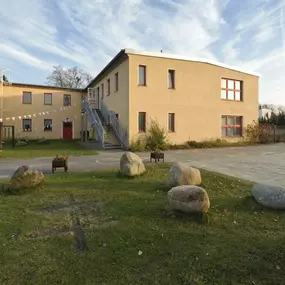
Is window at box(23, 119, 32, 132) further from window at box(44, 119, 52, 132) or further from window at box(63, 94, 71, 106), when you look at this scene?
window at box(63, 94, 71, 106)

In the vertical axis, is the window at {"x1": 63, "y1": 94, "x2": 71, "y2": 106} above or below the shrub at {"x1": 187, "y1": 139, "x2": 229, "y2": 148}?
above

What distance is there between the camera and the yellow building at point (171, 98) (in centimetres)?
1927

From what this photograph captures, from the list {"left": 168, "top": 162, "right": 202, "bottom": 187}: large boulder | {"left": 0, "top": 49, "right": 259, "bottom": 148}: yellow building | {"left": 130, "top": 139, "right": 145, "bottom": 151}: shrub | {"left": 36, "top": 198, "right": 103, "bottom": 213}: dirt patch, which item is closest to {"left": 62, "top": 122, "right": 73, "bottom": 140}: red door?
{"left": 0, "top": 49, "right": 259, "bottom": 148}: yellow building

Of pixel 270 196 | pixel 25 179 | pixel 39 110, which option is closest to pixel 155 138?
pixel 25 179

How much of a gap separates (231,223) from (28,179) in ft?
15.9

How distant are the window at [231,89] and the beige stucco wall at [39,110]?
17.2 m

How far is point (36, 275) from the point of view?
294 cm

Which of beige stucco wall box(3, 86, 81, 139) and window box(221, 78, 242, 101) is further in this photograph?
beige stucco wall box(3, 86, 81, 139)

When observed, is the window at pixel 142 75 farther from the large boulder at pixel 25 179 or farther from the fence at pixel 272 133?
the large boulder at pixel 25 179

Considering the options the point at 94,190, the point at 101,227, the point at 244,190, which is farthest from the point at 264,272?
the point at 94,190

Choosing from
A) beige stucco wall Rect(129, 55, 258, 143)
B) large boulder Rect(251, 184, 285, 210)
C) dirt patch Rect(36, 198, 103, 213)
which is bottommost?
dirt patch Rect(36, 198, 103, 213)

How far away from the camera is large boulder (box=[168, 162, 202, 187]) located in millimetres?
6520

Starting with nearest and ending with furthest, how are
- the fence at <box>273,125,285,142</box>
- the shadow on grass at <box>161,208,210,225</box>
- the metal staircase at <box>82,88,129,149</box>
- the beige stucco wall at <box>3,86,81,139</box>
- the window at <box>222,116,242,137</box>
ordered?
1. the shadow on grass at <box>161,208,210,225</box>
2. the metal staircase at <box>82,88,129,149</box>
3. the window at <box>222,116,242,137</box>
4. the fence at <box>273,125,285,142</box>
5. the beige stucco wall at <box>3,86,81,139</box>

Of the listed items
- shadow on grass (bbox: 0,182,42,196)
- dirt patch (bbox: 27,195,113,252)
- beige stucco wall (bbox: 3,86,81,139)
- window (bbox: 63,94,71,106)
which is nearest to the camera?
dirt patch (bbox: 27,195,113,252)
